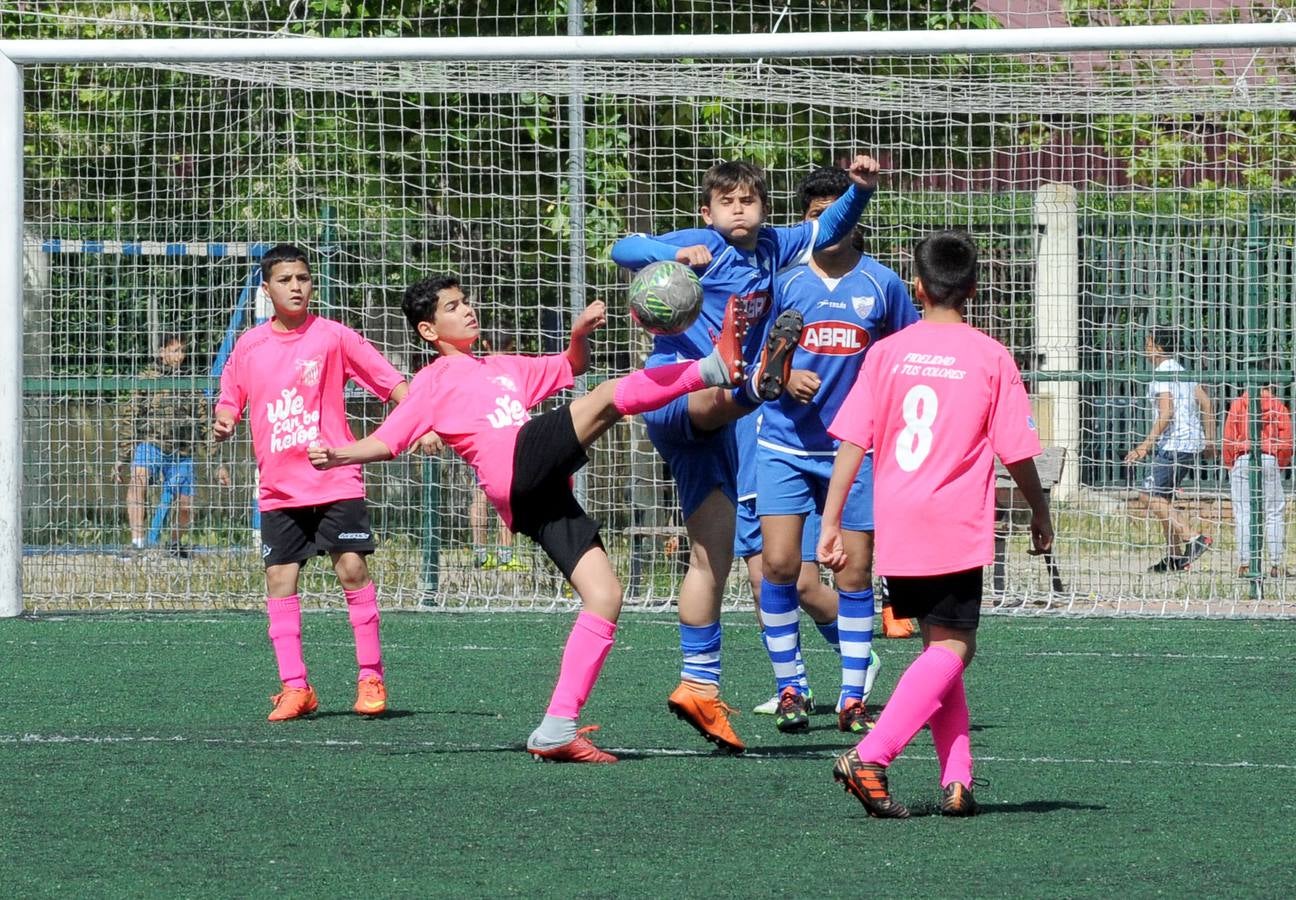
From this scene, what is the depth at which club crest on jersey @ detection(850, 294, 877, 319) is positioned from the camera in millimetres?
6953

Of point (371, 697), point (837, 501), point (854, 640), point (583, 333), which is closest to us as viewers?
point (837, 501)

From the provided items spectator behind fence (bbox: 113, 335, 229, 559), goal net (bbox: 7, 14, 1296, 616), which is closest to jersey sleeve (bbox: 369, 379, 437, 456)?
goal net (bbox: 7, 14, 1296, 616)

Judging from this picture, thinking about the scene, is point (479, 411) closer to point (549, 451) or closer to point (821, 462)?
point (549, 451)

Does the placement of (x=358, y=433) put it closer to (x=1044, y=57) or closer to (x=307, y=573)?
(x=307, y=573)

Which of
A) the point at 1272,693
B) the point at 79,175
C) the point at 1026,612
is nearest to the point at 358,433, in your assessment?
the point at 79,175

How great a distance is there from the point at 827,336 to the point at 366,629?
212 centimetres

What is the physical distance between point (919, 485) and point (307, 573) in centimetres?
781

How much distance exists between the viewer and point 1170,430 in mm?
12359

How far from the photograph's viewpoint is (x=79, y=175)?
12.4 metres

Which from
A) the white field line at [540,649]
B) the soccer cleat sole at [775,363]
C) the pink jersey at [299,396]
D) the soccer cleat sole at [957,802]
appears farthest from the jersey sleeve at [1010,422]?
the white field line at [540,649]

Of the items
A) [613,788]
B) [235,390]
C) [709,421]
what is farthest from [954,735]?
[235,390]

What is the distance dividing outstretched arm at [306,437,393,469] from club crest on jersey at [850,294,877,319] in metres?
A: 1.85

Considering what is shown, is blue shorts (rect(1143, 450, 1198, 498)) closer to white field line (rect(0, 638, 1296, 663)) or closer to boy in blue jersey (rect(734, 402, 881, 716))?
white field line (rect(0, 638, 1296, 663))

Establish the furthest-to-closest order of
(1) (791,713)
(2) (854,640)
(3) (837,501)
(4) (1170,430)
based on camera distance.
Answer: (4) (1170,430) → (1) (791,713) → (2) (854,640) → (3) (837,501)
